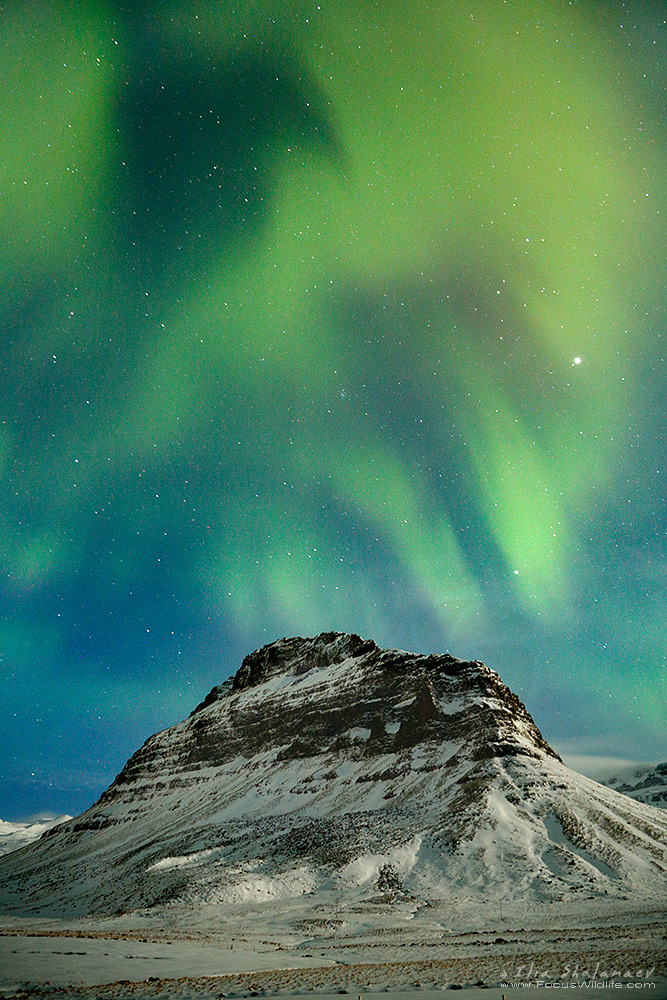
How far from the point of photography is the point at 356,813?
9075 cm

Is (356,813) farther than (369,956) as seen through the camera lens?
Yes

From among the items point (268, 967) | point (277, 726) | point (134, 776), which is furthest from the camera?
point (134, 776)

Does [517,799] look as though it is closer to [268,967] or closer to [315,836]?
[315,836]

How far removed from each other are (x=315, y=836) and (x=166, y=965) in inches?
2642

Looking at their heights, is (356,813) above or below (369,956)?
below

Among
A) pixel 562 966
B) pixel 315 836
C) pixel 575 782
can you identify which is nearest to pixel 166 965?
pixel 562 966

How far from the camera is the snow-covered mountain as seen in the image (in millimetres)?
61406

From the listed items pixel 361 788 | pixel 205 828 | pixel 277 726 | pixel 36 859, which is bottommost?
pixel 36 859

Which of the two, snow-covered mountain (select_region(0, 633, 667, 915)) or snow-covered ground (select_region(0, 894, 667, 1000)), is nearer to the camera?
snow-covered ground (select_region(0, 894, 667, 1000))

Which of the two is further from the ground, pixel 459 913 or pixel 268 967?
pixel 268 967

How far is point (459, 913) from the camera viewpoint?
46.2 metres

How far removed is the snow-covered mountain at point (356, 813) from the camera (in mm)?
61406

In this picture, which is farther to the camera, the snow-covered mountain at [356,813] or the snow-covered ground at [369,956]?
the snow-covered mountain at [356,813]

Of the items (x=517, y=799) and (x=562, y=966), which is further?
(x=517, y=799)
